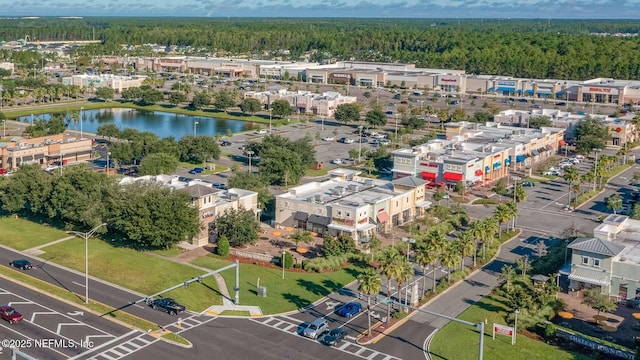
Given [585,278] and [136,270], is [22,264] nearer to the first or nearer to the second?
[136,270]

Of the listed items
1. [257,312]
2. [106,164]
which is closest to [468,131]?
[106,164]

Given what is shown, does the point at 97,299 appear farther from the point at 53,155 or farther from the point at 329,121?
the point at 329,121

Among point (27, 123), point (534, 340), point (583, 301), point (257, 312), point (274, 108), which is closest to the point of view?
point (534, 340)

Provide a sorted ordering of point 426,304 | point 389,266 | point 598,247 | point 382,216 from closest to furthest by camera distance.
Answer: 1. point 389,266
2. point 426,304
3. point 598,247
4. point 382,216

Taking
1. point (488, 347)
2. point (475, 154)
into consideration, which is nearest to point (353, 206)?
point (488, 347)

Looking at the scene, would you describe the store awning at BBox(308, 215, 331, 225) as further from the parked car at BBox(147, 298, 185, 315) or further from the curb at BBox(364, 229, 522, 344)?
the parked car at BBox(147, 298, 185, 315)

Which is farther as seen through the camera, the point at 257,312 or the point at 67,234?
the point at 67,234

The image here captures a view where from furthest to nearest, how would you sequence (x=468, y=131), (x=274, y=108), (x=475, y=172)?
(x=274, y=108) → (x=468, y=131) → (x=475, y=172)
